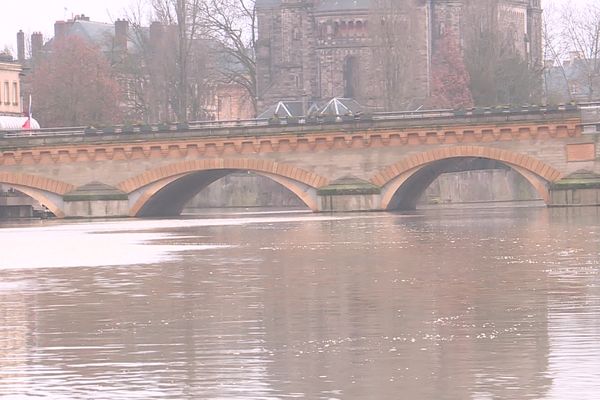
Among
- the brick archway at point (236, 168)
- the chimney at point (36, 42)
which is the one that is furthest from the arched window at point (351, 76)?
the brick archway at point (236, 168)

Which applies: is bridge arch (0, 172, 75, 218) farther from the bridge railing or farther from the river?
the river

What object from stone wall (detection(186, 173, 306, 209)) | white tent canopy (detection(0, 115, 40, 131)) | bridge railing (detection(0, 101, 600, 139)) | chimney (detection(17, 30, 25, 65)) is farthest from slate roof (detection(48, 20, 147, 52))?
bridge railing (detection(0, 101, 600, 139))

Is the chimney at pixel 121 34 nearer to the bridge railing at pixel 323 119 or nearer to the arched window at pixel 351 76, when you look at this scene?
the arched window at pixel 351 76

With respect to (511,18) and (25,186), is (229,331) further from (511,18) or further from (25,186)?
(511,18)

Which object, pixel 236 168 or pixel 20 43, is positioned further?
pixel 20 43

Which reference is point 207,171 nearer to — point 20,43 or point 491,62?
point 491,62

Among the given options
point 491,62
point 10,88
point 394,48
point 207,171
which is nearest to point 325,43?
point 491,62

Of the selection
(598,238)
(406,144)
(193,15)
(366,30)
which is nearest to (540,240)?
(598,238)

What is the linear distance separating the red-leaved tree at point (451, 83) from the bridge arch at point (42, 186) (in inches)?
1336

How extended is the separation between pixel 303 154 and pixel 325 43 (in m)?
42.8

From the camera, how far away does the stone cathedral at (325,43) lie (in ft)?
406

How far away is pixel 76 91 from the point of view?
119188 millimetres

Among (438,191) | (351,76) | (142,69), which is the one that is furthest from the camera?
(142,69)

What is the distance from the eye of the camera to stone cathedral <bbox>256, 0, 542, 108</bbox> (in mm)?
123688
